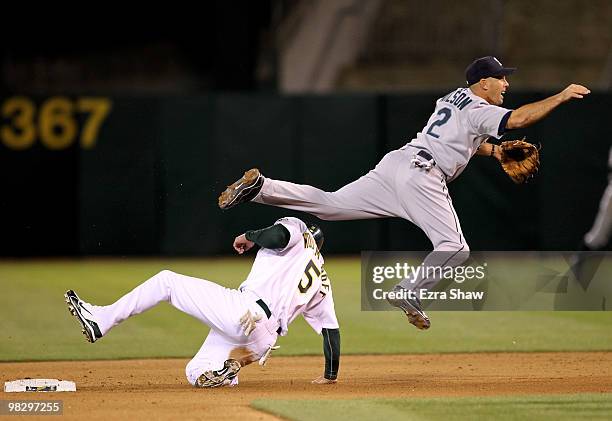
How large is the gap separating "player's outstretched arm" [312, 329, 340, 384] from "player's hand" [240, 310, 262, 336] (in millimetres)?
661

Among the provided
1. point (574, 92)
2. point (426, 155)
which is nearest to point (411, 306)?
point (426, 155)

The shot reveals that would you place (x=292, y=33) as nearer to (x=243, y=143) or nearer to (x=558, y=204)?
(x=243, y=143)

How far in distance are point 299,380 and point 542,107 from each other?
98.3 inches

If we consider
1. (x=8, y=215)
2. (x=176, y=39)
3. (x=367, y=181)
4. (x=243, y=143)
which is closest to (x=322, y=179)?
(x=243, y=143)

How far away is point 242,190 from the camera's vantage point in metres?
8.80

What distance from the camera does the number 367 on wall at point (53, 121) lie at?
1791cm

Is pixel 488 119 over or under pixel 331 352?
over

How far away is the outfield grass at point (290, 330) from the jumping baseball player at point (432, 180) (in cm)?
166

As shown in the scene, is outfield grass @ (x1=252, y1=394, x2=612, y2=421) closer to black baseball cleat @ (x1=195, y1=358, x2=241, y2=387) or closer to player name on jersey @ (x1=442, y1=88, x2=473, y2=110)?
black baseball cleat @ (x1=195, y1=358, x2=241, y2=387)

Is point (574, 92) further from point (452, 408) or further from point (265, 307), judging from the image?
point (265, 307)

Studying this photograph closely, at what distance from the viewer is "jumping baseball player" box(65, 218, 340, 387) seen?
7473mm

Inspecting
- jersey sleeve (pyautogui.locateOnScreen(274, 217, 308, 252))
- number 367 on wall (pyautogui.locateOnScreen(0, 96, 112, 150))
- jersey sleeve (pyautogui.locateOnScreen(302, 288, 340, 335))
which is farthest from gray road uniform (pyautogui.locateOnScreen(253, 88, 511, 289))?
number 367 on wall (pyautogui.locateOnScreen(0, 96, 112, 150))

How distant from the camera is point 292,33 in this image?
20.6 m

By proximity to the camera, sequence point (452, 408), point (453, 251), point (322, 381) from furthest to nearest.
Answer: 1. point (453, 251)
2. point (322, 381)
3. point (452, 408)
